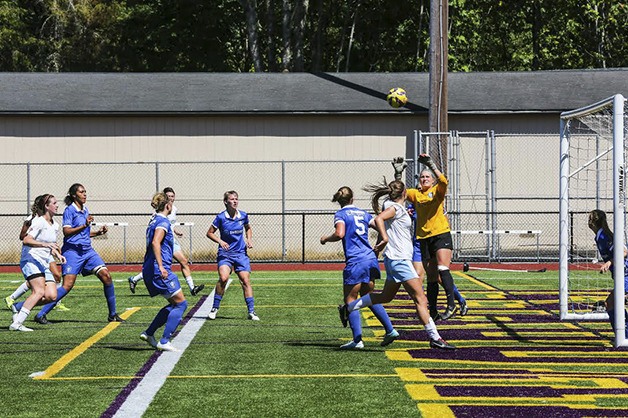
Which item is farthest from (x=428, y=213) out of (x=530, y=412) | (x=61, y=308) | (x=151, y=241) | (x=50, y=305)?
(x=530, y=412)

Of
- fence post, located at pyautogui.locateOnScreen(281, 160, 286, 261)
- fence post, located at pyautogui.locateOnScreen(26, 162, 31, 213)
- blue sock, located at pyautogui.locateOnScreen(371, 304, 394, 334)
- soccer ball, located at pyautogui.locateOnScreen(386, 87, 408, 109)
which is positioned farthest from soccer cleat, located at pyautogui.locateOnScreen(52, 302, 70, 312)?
soccer ball, located at pyautogui.locateOnScreen(386, 87, 408, 109)

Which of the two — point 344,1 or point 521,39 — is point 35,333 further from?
point 521,39

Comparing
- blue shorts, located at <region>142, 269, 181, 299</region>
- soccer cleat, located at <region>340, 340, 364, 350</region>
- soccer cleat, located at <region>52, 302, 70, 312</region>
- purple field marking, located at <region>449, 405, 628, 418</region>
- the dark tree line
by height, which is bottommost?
soccer cleat, located at <region>52, 302, 70, 312</region>

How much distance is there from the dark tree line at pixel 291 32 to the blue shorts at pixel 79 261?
Answer: 28.5 m

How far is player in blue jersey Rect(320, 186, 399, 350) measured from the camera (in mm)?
12289

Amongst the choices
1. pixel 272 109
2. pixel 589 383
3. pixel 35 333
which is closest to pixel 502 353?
pixel 589 383

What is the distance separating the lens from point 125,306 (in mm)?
17703

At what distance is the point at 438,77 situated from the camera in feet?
89.6

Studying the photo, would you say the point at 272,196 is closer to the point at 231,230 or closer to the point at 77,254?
the point at 231,230

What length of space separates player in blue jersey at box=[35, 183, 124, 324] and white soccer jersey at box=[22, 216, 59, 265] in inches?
25.1

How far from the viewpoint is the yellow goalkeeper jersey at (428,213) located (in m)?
14.6

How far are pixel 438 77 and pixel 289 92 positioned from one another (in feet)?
17.6

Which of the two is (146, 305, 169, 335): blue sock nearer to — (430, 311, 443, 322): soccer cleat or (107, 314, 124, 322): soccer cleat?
(107, 314, 124, 322): soccer cleat

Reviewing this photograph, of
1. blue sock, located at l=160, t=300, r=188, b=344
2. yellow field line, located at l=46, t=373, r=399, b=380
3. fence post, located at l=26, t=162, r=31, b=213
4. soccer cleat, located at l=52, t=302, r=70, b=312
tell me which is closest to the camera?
yellow field line, located at l=46, t=373, r=399, b=380
